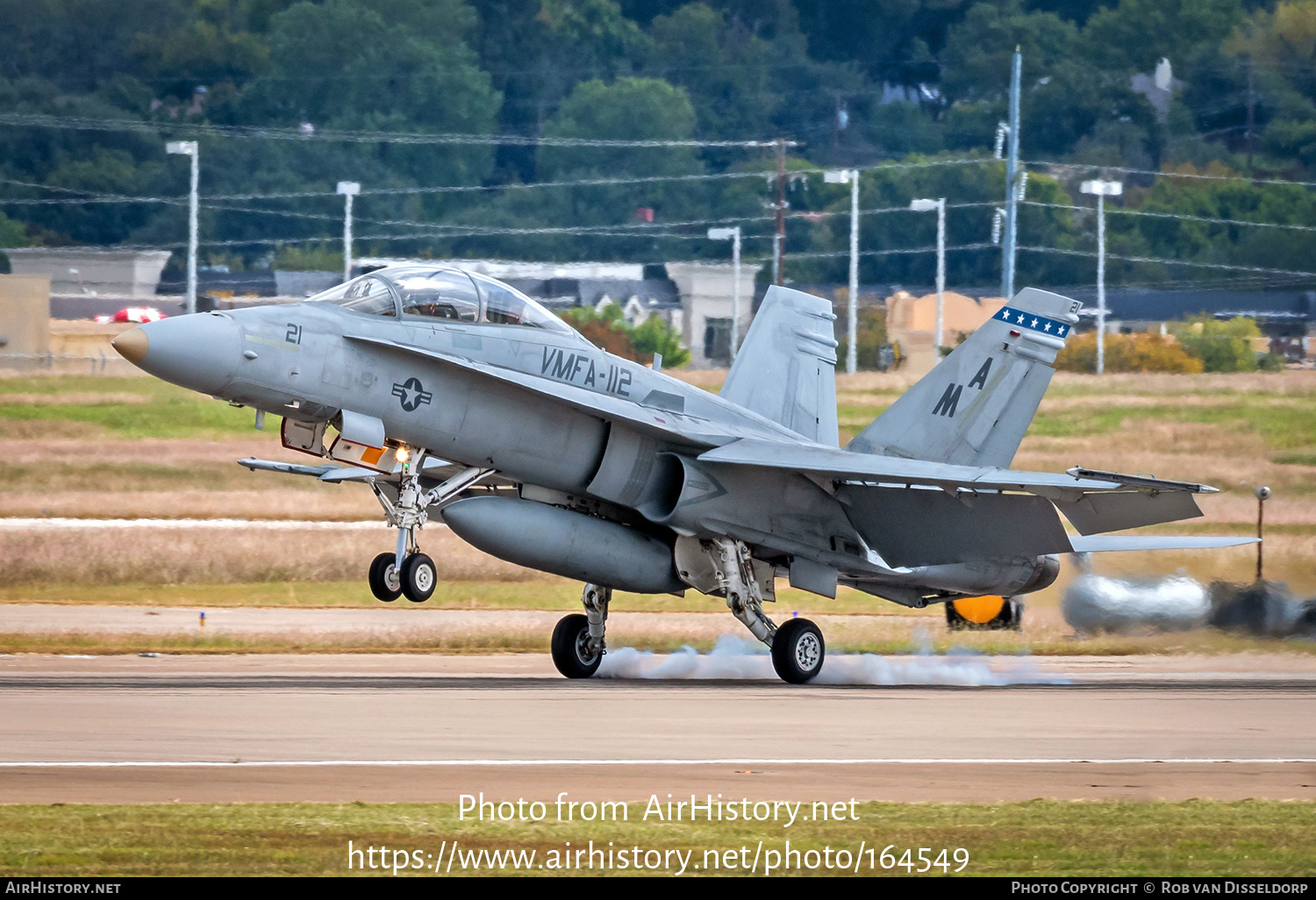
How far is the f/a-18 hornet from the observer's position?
15.2m

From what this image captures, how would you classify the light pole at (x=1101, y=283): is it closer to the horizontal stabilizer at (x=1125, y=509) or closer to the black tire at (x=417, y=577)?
the horizontal stabilizer at (x=1125, y=509)

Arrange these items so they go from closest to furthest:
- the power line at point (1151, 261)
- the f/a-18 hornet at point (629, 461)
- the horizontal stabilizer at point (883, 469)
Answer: the f/a-18 hornet at point (629, 461) < the horizontal stabilizer at point (883, 469) < the power line at point (1151, 261)

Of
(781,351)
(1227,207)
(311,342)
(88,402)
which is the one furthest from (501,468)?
(1227,207)

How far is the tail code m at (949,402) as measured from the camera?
62.5ft

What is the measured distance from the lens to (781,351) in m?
21.0

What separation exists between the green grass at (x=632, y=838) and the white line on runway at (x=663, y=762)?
1542 millimetres

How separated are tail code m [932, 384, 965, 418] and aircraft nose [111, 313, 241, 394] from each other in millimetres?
8150

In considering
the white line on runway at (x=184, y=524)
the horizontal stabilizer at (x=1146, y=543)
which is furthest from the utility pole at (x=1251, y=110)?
the horizontal stabilizer at (x=1146, y=543)

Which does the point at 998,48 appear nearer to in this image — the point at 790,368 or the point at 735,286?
the point at 735,286

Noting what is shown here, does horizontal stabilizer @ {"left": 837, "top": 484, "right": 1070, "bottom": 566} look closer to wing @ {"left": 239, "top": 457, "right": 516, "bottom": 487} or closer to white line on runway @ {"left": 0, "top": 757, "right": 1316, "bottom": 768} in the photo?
wing @ {"left": 239, "top": 457, "right": 516, "bottom": 487}

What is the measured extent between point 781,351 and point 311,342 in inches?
296

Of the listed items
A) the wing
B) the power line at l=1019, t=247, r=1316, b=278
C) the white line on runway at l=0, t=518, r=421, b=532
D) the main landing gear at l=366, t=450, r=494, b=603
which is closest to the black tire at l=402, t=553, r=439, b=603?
the main landing gear at l=366, t=450, r=494, b=603

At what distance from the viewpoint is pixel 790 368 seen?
68.8 ft

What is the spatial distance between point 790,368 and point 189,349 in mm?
8772
